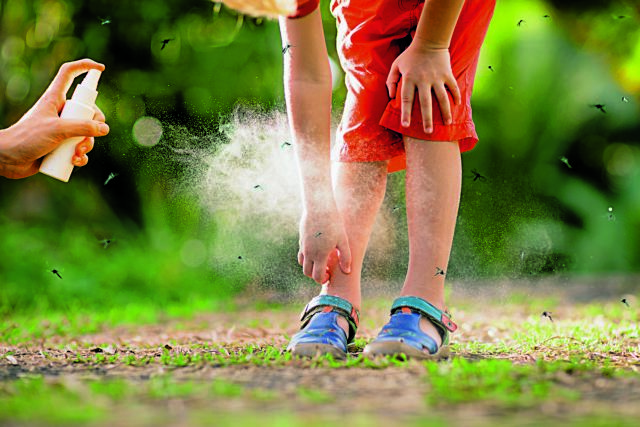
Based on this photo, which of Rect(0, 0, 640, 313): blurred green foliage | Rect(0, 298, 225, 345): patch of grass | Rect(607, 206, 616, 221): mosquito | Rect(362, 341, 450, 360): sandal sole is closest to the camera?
Rect(362, 341, 450, 360): sandal sole

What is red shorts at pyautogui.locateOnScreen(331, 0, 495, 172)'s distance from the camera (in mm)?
2191

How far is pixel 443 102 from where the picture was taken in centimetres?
208

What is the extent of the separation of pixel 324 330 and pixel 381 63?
2.54 ft

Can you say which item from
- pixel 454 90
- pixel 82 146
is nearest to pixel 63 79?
pixel 82 146

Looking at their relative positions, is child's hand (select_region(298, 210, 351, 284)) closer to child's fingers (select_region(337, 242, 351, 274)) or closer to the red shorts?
child's fingers (select_region(337, 242, 351, 274))

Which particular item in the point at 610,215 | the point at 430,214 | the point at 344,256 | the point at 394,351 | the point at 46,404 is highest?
the point at 610,215

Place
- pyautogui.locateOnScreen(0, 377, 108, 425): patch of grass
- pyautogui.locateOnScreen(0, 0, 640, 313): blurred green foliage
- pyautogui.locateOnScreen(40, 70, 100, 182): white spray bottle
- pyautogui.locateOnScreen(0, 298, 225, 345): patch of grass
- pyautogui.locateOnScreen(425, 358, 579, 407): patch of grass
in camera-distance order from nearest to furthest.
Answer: pyautogui.locateOnScreen(0, 377, 108, 425): patch of grass < pyautogui.locateOnScreen(425, 358, 579, 407): patch of grass < pyautogui.locateOnScreen(40, 70, 100, 182): white spray bottle < pyautogui.locateOnScreen(0, 298, 225, 345): patch of grass < pyautogui.locateOnScreen(0, 0, 640, 313): blurred green foliage

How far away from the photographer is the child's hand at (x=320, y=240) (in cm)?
208

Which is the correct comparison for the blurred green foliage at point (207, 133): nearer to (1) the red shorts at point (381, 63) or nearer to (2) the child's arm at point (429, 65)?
(1) the red shorts at point (381, 63)

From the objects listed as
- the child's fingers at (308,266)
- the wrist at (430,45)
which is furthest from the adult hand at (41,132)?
the wrist at (430,45)

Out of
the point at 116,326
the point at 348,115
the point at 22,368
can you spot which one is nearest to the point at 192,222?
the point at 116,326

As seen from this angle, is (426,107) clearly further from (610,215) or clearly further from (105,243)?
(610,215)

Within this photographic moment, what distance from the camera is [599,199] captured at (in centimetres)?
516

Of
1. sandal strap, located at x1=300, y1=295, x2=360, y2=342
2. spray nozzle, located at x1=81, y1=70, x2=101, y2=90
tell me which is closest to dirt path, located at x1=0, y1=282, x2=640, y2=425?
sandal strap, located at x1=300, y1=295, x2=360, y2=342
